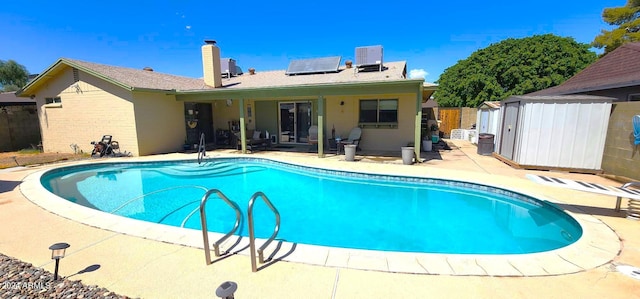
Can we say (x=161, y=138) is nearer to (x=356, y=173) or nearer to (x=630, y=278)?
(x=356, y=173)

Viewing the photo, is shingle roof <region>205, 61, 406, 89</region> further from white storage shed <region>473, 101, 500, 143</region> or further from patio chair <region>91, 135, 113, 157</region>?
patio chair <region>91, 135, 113, 157</region>

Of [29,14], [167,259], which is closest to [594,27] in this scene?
[167,259]

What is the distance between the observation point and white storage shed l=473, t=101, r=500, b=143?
11.6m

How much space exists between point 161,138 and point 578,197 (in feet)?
46.4

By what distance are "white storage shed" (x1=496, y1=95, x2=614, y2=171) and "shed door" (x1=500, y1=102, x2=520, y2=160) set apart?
0.08m

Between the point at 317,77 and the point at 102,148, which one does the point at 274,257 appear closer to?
the point at 317,77

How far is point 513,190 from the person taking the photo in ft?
19.6

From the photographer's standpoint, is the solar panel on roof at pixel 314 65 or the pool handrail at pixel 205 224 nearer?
the pool handrail at pixel 205 224

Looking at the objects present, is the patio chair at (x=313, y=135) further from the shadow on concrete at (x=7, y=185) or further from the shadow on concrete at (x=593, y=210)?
the shadow on concrete at (x=7, y=185)

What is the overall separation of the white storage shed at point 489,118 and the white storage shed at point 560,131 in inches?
123

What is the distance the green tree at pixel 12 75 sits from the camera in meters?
31.9

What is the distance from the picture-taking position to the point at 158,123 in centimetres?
1145

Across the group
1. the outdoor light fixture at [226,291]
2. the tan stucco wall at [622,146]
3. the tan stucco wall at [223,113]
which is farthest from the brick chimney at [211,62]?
the tan stucco wall at [622,146]

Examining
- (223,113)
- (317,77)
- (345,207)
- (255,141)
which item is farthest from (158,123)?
(345,207)
